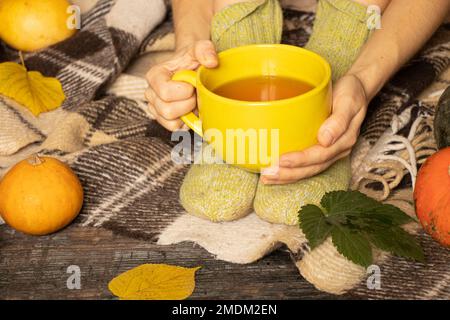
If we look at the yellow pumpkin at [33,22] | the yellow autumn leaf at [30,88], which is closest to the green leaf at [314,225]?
the yellow autumn leaf at [30,88]

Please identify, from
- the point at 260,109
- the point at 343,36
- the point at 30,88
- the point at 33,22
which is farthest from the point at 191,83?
the point at 33,22

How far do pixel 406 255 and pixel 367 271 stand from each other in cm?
6

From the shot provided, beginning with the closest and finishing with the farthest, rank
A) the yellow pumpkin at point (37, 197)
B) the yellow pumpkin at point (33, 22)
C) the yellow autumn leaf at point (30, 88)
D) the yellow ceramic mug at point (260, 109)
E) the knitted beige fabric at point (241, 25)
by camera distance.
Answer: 1. the yellow ceramic mug at point (260, 109)
2. the yellow pumpkin at point (37, 197)
3. the knitted beige fabric at point (241, 25)
4. the yellow autumn leaf at point (30, 88)
5. the yellow pumpkin at point (33, 22)

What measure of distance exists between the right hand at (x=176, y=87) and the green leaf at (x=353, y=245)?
286 millimetres

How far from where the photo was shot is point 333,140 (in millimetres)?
954

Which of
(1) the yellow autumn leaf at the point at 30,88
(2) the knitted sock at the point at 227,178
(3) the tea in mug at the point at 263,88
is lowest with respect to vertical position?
(1) the yellow autumn leaf at the point at 30,88

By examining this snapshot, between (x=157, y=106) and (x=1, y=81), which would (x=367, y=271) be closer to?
(x=157, y=106)

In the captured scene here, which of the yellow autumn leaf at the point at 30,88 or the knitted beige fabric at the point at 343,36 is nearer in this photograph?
the knitted beige fabric at the point at 343,36

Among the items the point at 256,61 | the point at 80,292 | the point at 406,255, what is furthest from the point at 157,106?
the point at 406,255

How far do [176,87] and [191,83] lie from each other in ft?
0.09

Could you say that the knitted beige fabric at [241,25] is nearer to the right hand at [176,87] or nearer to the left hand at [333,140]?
the right hand at [176,87]

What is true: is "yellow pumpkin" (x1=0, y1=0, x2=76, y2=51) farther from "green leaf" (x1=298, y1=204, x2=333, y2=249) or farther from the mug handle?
"green leaf" (x1=298, y1=204, x2=333, y2=249)

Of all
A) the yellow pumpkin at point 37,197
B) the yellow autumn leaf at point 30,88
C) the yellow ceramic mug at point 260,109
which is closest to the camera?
the yellow ceramic mug at point 260,109

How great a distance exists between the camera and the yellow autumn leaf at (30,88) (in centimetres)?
134
